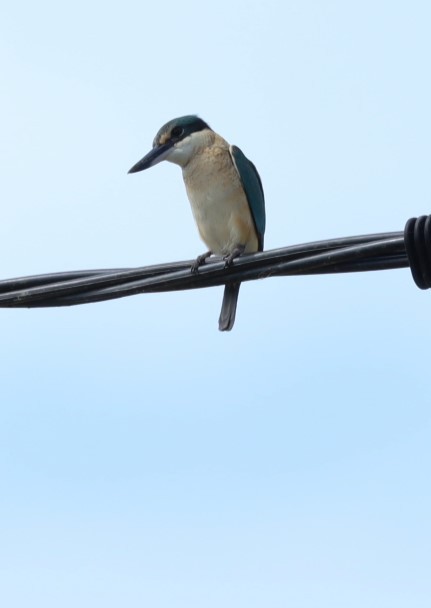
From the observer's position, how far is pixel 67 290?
14.8 ft

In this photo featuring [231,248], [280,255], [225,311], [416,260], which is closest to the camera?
[416,260]

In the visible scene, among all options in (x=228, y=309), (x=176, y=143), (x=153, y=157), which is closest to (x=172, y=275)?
(x=228, y=309)

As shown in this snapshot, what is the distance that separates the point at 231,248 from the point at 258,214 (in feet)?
0.86

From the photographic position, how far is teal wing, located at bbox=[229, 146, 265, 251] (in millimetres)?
7238

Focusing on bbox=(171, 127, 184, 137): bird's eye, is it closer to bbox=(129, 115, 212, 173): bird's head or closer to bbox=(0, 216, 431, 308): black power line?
bbox=(129, 115, 212, 173): bird's head

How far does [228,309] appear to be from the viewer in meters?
6.59

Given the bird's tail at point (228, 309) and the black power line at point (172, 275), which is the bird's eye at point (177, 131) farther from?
the black power line at point (172, 275)

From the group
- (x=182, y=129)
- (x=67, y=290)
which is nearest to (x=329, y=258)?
(x=67, y=290)

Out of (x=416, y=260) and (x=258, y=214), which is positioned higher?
(x=258, y=214)

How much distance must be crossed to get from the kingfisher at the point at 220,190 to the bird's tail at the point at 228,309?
1.35 feet

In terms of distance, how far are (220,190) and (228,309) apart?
3.05 feet

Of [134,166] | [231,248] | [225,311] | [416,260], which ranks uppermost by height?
[134,166]

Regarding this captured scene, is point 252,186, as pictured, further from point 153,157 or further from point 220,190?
point 153,157

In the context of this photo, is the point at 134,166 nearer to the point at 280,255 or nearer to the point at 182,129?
the point at 182,129
